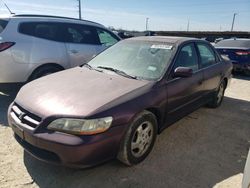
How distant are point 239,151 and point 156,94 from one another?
1.59 m

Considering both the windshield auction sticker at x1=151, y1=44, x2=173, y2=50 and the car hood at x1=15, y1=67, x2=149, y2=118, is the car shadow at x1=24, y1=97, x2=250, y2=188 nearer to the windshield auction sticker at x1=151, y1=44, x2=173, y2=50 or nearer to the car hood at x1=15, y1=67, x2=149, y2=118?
the car hood at x1=15, y1=67, x2=149, y2=118

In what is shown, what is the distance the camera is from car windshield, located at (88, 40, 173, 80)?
3.48 meters

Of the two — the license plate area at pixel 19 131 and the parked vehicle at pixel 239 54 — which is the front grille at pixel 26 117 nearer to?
the license plate area at pixel 19 131

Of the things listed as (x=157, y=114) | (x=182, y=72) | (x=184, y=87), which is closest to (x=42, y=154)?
(x=157, y=114)

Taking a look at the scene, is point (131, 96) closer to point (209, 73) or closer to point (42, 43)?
point (209, 73)

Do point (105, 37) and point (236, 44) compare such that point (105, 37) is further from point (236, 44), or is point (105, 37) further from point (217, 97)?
point (236, 44)

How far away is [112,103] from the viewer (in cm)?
269

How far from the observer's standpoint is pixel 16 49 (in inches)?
186

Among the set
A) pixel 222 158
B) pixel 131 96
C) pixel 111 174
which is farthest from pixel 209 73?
pixel 111 174

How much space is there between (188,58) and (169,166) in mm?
1856

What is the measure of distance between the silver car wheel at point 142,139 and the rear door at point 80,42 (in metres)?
3.11

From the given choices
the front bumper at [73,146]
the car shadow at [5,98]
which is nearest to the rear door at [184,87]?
the front bumper at [73,146]

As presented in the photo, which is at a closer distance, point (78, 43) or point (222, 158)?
point (222, 158)

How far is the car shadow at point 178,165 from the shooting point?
9.11 feet
